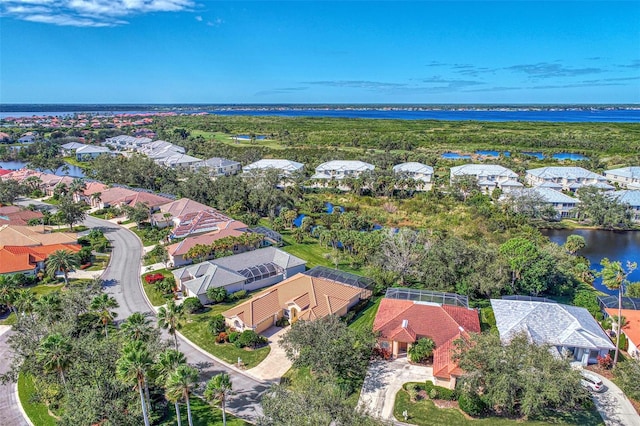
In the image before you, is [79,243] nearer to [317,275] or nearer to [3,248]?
[3,248]

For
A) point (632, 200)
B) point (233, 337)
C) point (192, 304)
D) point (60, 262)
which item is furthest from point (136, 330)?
point (632, 200)

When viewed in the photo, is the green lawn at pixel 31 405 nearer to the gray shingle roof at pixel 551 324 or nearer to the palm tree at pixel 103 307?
the palm tree at pixel 103 307

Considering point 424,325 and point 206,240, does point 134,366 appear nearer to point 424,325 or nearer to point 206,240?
point 424,325

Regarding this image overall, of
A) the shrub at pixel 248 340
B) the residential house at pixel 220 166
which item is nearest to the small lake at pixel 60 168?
the residential house at pixel 220 166

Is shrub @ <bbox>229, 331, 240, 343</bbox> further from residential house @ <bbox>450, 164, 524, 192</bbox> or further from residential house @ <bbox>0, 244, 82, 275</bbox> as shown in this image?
residential house @ <bbox>450, 164, 524, 192</bbox>

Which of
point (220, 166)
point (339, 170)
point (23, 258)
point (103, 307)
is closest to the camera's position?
point (103, 307)
